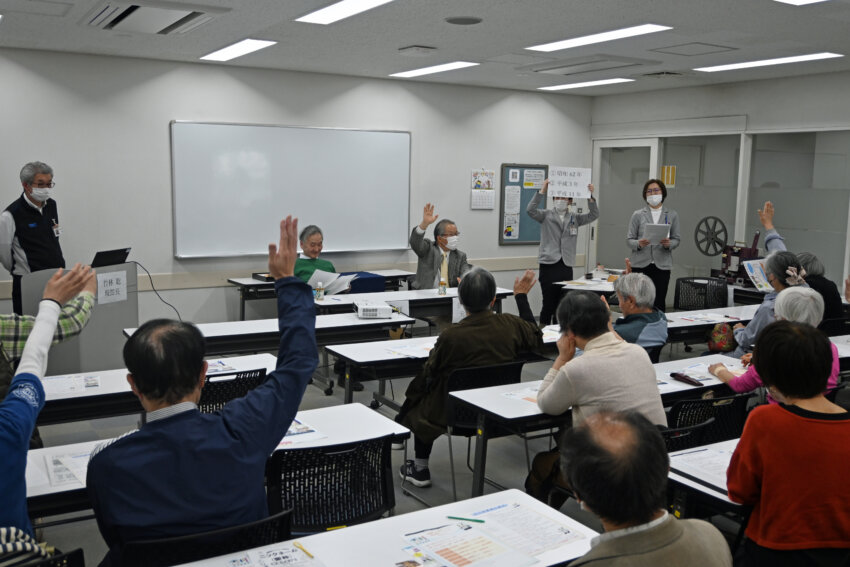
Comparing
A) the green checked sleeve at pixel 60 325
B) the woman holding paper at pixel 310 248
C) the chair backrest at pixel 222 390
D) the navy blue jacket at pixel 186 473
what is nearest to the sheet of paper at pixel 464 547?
the navy blue jacket at pixel 186 473

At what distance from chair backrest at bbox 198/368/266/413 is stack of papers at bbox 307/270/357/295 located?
8.81 ft

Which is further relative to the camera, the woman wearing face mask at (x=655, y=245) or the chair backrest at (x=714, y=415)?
the woman wearing face mask at (x=655, y=245)

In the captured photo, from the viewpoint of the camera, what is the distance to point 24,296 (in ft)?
16.5

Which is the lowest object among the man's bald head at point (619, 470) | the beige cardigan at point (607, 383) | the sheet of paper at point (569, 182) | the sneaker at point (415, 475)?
the sneaker at point (415, 475)

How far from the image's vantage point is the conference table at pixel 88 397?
336cm

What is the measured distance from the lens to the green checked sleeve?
2674 millimetres

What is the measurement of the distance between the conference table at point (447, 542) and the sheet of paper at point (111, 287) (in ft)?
13.4

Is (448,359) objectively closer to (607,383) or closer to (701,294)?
(607,383)

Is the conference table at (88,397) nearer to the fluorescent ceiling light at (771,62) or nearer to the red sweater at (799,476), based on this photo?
the red sweater at (799,476)

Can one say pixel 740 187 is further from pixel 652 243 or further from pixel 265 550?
pixel 265 550

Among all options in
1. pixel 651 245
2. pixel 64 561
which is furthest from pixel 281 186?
pixel 64 561

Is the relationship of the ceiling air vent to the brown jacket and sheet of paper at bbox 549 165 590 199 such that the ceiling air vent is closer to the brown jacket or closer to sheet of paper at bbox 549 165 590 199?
the brown jacket

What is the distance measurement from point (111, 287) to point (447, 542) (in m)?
4.38

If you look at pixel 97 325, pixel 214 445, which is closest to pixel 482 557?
pixel 214 445
